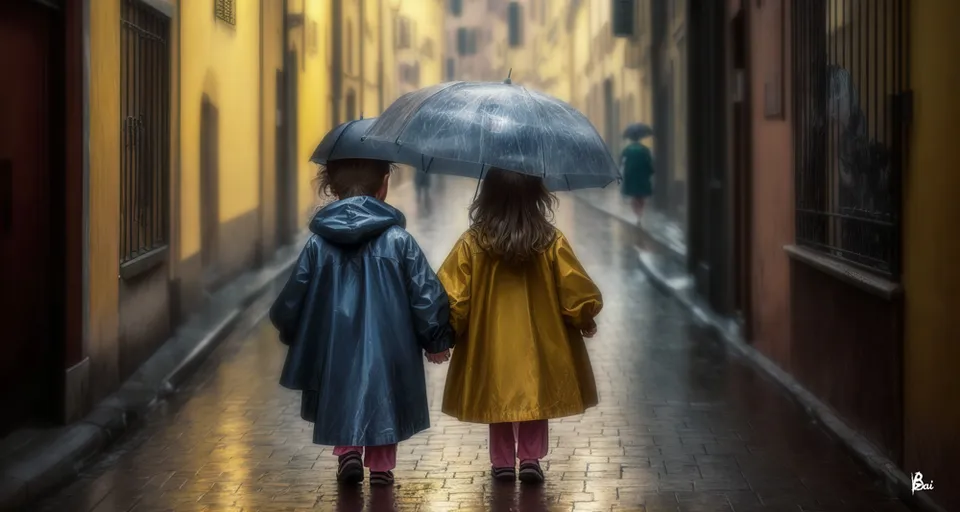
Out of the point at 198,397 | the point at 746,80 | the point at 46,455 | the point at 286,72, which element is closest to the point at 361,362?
the point at 46,455

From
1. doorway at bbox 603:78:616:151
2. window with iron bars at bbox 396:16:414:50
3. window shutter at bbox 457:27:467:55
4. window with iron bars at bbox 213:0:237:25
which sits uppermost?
window shutter at bbox 457:27:467:55

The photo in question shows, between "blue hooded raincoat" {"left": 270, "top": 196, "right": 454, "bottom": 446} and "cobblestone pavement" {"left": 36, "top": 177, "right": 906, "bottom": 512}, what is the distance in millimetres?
382

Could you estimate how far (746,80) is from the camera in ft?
36.9

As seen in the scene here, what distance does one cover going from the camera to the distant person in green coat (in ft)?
78.8

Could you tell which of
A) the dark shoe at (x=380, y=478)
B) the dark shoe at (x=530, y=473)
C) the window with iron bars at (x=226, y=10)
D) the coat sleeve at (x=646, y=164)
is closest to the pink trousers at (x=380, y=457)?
the dark shoe at (x=380, y=478)

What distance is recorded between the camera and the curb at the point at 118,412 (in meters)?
6.10

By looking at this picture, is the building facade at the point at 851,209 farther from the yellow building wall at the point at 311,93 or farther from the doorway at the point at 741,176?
the yellow building wall at the point at 311,93

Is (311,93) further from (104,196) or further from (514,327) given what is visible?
(514,327)

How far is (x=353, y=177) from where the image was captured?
6.05m

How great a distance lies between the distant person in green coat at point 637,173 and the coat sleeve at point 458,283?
18010mm

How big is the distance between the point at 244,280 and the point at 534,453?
925cm

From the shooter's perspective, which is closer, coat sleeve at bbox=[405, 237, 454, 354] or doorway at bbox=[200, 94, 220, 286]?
coat sleeve at bbox=[405, 237, 454, 354]

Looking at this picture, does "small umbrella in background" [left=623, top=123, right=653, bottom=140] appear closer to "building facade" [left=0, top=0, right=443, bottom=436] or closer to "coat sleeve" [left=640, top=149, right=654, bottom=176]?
"coat sleeve" [left=640, top=149, right=654, bottom=176]

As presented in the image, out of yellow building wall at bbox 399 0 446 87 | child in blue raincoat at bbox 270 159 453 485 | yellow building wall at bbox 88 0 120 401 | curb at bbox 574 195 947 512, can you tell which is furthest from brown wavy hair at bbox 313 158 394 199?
yellow building wall at bbox 399 0 446 87
